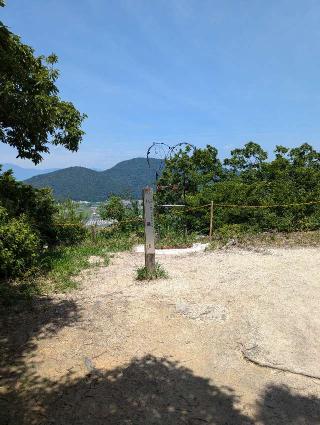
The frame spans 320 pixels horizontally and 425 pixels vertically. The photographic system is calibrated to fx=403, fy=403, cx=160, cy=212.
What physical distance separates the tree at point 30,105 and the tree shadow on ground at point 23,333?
139 inches

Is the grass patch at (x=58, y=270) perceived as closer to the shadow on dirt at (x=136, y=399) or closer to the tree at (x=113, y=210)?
the tree at (x=113, y=210)

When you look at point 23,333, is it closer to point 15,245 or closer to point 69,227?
point 15,245

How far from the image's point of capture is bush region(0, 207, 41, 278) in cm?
764

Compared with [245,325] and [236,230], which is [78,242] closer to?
[236,230]

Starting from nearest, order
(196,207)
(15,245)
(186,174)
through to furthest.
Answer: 1. (15,245)
2. (196,207)
3. (186,174)

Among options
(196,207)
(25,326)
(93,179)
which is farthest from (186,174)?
(93,179)

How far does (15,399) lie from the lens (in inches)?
166

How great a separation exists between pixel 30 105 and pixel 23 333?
162 inches

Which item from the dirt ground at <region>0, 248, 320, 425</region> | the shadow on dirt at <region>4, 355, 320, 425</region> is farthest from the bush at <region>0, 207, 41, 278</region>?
the shadow on dirt at <region>4, 355, 320, 425</region>

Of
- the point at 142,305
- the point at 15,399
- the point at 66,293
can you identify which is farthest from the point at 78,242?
the point at 15,399

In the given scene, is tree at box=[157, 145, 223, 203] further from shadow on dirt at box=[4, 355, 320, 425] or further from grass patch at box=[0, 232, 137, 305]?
shadow on dirt at box=[4, 355, 320, 425]

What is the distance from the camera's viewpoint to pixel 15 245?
7.77 meters

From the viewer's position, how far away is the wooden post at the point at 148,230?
26.9ft

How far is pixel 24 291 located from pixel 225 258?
4.93 meters
